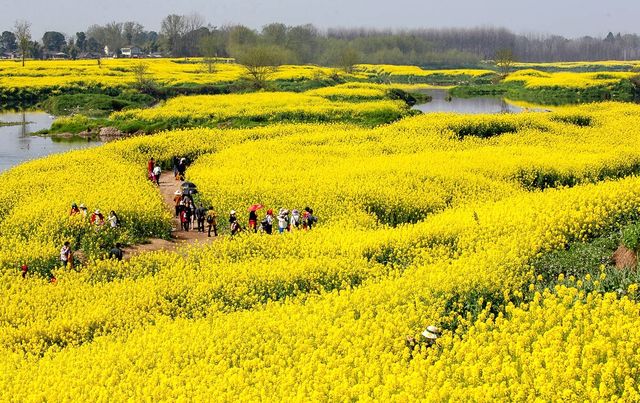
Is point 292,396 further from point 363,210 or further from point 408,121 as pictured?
point 408,121

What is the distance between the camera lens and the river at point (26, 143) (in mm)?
40656

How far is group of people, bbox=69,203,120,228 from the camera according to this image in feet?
67.9

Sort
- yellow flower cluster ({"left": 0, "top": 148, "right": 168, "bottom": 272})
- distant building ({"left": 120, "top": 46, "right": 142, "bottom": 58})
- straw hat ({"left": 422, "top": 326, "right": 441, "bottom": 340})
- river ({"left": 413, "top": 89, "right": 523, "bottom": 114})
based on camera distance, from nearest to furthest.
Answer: straw hat ({"left": 422, "top": 326, "right": 441, "bottom": 340})
yellow flower cluster ({"left": 0, "top": 148, "right": 168, "bottom": 272})
river ({"left": 413, "top": 89, "right": 523, "bottom": 114})
distant building ({"left": 120, "top": 46, "right": 142, "bottom": 58})

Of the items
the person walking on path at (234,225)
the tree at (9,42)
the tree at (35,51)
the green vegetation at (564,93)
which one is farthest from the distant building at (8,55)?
the person walking on path at (234,225)

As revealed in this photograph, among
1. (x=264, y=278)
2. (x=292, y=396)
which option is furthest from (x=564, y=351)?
(x=264, y=278)

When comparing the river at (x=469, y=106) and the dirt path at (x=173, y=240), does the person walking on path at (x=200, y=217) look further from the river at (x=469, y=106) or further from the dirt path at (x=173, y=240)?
the river at (x=469, y=106)

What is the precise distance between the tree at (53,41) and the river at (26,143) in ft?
405

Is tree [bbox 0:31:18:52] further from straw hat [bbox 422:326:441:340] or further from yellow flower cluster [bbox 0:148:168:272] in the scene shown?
straw hat [bbox 422:326:441:340]

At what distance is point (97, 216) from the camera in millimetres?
20734

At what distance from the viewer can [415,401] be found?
9.06m

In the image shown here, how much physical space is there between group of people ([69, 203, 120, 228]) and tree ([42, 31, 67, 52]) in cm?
16398

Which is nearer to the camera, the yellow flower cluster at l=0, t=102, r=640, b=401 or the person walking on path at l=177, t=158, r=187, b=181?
the yellow flower cluster at l=0, t=102, r=640, b=401

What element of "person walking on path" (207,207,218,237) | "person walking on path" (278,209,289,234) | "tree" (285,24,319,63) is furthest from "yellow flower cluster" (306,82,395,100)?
"tree" (285,24,319,63)

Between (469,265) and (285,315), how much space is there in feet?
14.5
